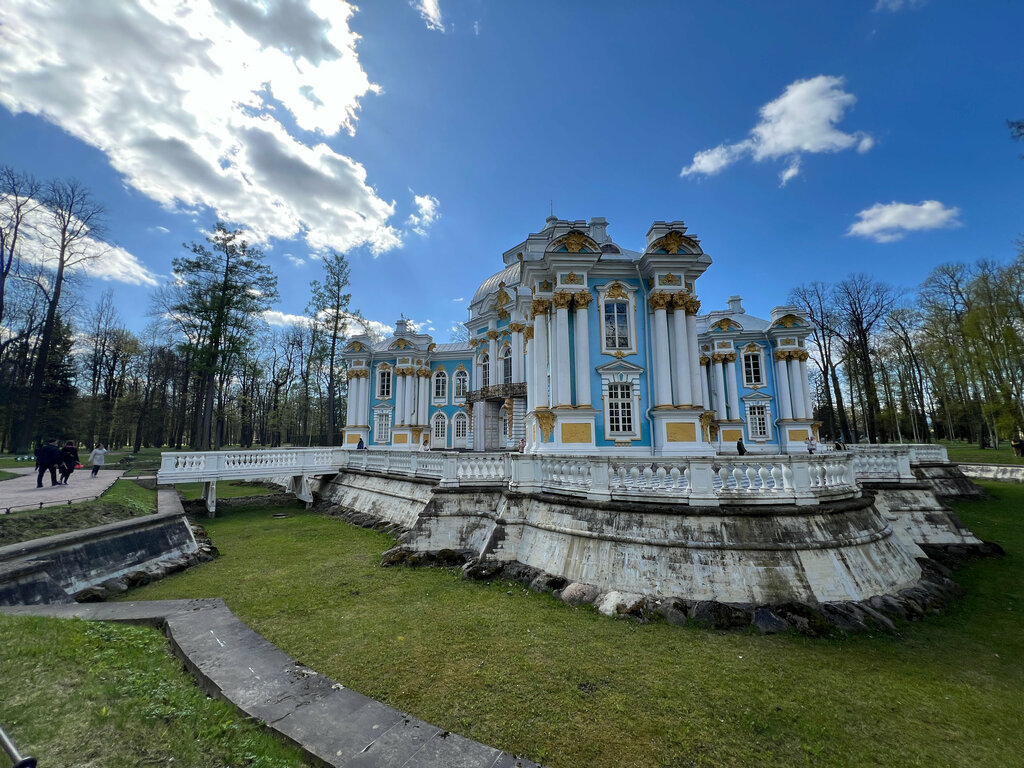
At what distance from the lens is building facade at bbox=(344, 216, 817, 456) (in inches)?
503

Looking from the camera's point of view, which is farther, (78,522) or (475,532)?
(475,532)

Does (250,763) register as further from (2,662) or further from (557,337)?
(557,337)

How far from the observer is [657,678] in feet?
14.8

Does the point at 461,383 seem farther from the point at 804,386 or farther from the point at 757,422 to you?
the point at 804,386

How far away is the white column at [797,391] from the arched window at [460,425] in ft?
61.7

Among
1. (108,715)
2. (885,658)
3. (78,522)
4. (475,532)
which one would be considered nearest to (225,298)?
(78,522)

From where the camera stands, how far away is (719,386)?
22.9 metres

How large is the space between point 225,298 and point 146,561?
54.6 ft

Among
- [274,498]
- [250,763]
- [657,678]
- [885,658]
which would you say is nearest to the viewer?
[250,763]

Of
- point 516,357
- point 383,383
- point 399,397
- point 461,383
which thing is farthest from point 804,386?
point 383,383

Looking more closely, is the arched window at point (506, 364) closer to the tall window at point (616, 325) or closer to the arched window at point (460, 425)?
the arched window at point (460, 425)

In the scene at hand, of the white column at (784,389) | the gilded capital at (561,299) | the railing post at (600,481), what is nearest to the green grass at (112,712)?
the railing post at (600,481)

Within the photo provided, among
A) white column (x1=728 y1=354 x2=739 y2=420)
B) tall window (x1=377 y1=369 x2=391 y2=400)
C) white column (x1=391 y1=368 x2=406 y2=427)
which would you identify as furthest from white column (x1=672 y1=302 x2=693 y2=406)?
tall window (x1=377 y1=369 x2=391 y2=400)

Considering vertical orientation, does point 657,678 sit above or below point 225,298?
below
